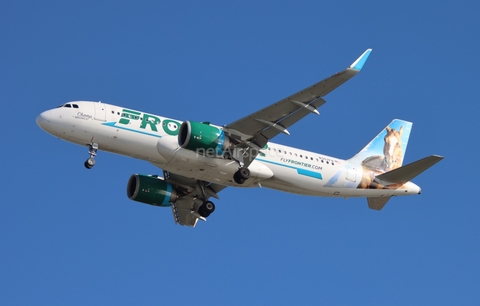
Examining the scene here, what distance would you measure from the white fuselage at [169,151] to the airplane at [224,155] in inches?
2.0

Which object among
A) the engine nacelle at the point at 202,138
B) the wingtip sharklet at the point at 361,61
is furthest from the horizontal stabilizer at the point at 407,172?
the engine nacelle at the point at 202,138

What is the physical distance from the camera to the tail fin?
48106mm

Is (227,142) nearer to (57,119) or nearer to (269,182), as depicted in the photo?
(269,182)

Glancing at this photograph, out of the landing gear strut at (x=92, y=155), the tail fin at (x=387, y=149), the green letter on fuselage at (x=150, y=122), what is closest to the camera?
the landing gear strut at (x=92, y=155)

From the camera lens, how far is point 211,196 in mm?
48062

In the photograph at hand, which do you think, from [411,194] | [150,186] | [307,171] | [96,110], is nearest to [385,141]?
[411,194]

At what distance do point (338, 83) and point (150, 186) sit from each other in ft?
49.1

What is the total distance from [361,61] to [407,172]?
1046 centimetres

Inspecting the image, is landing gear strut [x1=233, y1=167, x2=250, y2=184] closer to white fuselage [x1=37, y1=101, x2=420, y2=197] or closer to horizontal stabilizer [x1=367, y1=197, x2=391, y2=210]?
white fuselage [x1=37, y1=101, x2=420, y2=197]

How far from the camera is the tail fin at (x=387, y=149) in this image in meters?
48.1

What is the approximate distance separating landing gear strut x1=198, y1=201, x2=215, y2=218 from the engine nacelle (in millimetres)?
5554

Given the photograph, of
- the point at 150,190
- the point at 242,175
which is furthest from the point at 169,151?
the point at 150,190

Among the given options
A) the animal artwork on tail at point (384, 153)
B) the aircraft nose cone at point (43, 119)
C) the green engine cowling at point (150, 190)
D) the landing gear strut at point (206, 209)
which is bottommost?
the landing gear strut at point (206, 209)

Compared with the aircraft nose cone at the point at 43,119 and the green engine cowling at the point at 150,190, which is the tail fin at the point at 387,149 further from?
the aircraft nose cone at the point at 43,119
